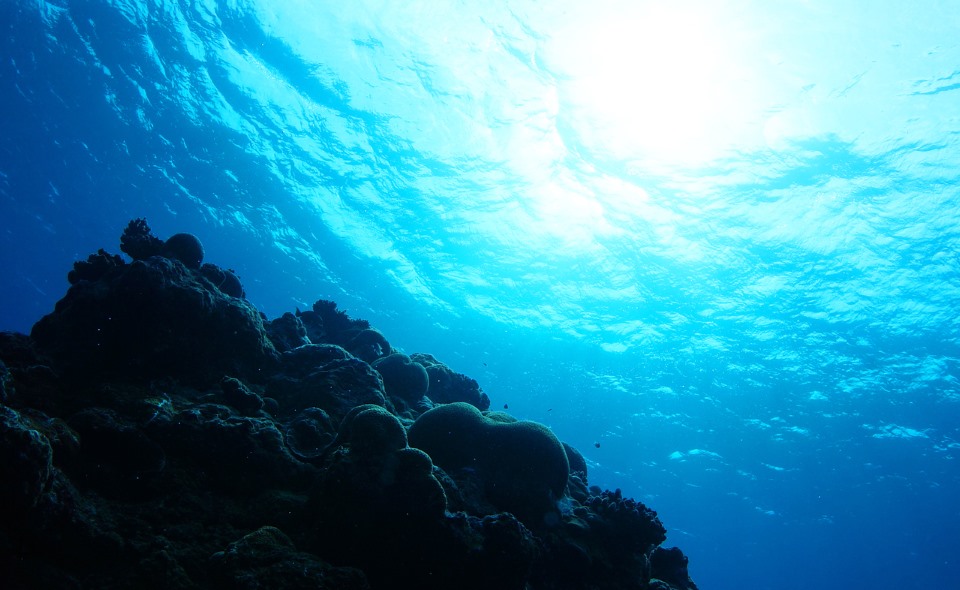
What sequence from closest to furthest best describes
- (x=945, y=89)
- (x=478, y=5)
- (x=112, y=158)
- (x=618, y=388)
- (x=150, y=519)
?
(x=150, y=519), (x=945, y=89), (x=478, y=5), (x=112, y=158), (x=618, y=388)

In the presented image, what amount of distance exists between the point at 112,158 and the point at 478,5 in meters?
24.3

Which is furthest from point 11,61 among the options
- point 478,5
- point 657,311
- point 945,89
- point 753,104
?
point 945,89

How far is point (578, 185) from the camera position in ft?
64.5

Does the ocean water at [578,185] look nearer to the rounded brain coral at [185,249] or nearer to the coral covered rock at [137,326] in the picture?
the rounded brain coral at [185,249]

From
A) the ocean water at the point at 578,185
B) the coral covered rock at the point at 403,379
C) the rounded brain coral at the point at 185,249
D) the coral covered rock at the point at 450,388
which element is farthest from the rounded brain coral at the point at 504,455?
the ocean water at the point at 578,185

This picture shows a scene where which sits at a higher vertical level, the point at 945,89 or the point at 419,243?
the point at 945,89

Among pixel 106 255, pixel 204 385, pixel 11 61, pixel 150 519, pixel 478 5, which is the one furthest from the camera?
pixel 11 61

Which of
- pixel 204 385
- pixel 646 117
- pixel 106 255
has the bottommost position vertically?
pixel 204 385

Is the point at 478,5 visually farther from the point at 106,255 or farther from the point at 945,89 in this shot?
the point at 945,89

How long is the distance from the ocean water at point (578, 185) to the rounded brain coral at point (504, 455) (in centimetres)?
1306

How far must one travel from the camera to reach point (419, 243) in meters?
26.2

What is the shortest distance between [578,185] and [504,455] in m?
15.4

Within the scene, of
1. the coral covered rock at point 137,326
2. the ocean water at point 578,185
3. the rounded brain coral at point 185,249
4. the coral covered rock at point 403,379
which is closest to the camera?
the coral covered rock at point 137,326

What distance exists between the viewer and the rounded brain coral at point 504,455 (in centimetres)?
665
